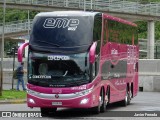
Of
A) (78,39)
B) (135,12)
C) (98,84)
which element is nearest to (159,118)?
(98,84)

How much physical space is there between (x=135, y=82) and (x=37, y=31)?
33.3 feet

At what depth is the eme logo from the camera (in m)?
19.4

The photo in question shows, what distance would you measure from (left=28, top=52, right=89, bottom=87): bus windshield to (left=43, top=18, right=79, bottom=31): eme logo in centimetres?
106

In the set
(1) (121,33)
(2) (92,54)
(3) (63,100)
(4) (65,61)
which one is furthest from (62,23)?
(1) (121,33)

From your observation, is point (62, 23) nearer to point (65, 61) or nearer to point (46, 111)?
point (65, 61)

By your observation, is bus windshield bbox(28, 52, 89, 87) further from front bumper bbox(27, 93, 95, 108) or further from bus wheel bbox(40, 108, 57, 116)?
bus wheel bbox(40, 108, 57, 116)

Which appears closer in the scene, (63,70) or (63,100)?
(63,100)

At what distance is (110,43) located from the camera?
2192cm

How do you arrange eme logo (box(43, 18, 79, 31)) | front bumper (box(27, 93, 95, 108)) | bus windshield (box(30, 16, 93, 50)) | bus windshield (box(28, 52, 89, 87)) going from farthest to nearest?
eme logo (box(43, 18, 79, 31))
bus windshield (box(30, 16, 93, 50))
bus windshield (box(28, 52, 89, 87))
front bumper (box(27, 93, 95, 108))

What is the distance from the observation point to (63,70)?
19.0m

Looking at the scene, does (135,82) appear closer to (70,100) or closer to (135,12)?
(70,100)

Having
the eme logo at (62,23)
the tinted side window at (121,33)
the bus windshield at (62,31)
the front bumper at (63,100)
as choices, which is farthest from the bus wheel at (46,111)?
the tinted side window at (121,33)

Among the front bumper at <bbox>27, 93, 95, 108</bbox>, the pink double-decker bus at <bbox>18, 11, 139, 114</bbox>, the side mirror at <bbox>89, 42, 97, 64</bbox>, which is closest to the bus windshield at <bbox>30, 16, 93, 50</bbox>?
the pink double-decker bus at <bbox>18, 11, 139, 114</bbox>

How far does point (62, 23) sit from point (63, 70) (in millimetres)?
1694
